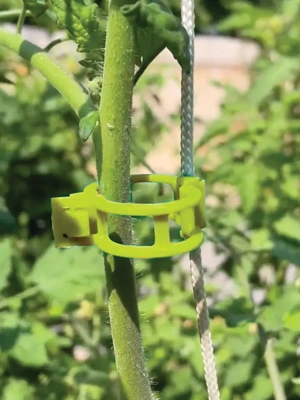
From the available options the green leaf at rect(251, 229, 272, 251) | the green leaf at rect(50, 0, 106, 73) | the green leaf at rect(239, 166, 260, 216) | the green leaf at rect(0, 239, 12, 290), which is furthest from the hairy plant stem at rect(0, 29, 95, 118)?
the green leaf at rect(239, 166, 260, 216)

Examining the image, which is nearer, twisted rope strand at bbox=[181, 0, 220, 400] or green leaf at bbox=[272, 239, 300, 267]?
twisted rope strand at bbox=[181, 0, 220, 400]

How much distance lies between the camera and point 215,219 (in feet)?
4.06

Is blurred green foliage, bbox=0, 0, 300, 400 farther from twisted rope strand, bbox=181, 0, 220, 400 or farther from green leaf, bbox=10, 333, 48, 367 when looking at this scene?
twisted rope strand, bbox=181, 0, 220, 400

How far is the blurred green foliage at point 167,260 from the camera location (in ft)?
3.30

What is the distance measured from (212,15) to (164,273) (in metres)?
6.13

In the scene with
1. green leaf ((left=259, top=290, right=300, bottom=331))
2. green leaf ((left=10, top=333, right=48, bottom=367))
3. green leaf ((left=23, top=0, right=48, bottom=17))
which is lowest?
green leaf ((left=10, top=333, right=48, bottom=367))

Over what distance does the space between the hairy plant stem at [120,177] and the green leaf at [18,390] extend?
1.59 feet

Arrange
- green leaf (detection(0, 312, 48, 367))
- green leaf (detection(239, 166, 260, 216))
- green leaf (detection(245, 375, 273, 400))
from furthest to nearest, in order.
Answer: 1. green leaf (detection(239, 166, 260, 216))
2. green leaf (detection(245, 375, 273, 400))
3. green leaf (detection(0, 312, 48, 367))

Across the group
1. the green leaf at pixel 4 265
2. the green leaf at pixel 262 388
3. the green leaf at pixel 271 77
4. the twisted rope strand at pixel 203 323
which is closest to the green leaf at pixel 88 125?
the twisted rope strand at pixel 203 323

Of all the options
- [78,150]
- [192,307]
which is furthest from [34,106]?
[192,307]

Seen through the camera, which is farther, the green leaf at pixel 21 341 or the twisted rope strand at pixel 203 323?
the green leaf at pixel 21 341

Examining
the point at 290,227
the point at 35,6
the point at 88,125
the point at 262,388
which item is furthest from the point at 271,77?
the point at 88,125

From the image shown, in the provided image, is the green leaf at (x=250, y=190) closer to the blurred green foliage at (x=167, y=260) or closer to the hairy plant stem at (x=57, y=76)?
the blurred green foliage at (x=167, y=260)

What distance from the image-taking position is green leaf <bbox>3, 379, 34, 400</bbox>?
100cm
